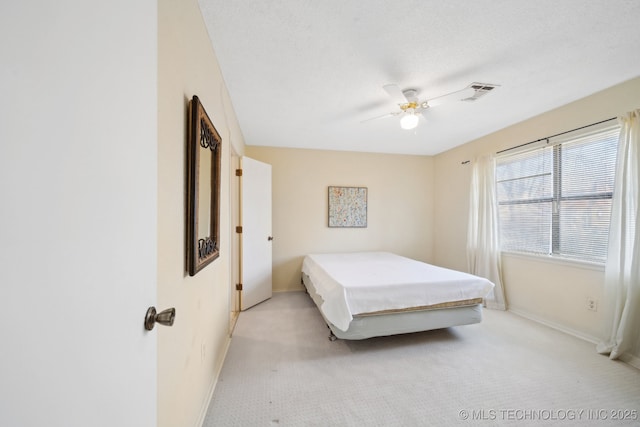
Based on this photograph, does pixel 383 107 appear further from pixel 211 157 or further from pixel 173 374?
pixel 173 374

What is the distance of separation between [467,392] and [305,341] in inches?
53.4

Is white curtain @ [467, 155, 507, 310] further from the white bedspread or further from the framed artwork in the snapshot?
the framed artwork

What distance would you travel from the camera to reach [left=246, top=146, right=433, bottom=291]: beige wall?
4152 millimetres

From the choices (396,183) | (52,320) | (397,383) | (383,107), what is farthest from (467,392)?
(396,183)

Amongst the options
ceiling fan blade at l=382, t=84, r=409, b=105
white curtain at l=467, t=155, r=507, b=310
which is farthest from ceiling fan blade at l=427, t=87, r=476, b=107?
white curtain at l=467, t=155, r=507, b=310

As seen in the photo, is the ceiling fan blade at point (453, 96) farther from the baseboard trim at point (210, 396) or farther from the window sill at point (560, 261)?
the baseboard trim at point (210, 396)

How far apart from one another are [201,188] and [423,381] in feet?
6.74

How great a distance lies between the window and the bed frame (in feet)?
3.99

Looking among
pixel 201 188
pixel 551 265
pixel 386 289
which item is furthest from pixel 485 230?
pixel 201 188

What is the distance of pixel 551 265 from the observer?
9.20 ft

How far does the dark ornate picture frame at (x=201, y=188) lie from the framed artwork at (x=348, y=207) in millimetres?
2659

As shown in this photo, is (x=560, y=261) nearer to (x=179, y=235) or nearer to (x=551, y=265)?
(x=551, y=265)

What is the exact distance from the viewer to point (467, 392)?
1.75 m

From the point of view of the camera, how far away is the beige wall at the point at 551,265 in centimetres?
238
